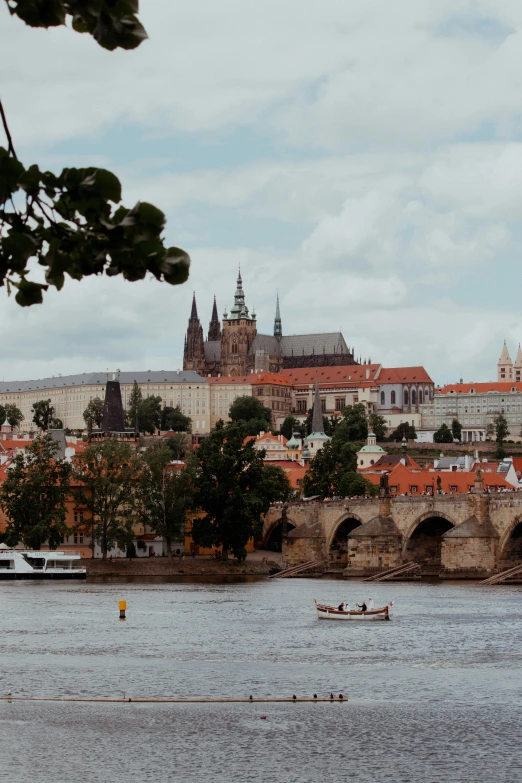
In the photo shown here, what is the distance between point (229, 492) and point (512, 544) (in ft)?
59.8

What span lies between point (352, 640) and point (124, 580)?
114 ft

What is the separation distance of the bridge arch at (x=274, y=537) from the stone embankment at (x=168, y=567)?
10.9 meters

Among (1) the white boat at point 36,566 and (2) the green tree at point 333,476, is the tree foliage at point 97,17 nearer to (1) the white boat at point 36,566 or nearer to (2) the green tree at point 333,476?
(1) the white boat at point 36,566

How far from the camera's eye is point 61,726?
27.5 metres

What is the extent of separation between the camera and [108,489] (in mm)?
83250

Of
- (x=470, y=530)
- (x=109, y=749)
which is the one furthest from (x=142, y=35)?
(x=470, y=530)

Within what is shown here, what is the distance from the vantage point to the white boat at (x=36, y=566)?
79.4 meters

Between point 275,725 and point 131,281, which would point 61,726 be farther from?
point 131,281

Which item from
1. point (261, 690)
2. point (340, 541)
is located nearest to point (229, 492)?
point (340, 541)

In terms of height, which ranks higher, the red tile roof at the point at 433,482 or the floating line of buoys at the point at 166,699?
the red tile roof at the point at 433,482

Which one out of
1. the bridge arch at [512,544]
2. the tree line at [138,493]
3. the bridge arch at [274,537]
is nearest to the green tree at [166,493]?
the tree line at [138,493]

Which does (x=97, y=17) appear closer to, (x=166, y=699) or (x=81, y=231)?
(x=81, y=231)

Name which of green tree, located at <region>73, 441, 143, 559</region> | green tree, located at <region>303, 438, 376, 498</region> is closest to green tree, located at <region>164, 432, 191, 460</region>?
green tree, located at <region>303, 438, 376, 498</region>

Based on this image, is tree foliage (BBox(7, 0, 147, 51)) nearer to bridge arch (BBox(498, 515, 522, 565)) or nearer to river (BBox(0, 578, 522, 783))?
river (BBox(0, 578, 522, 783))
